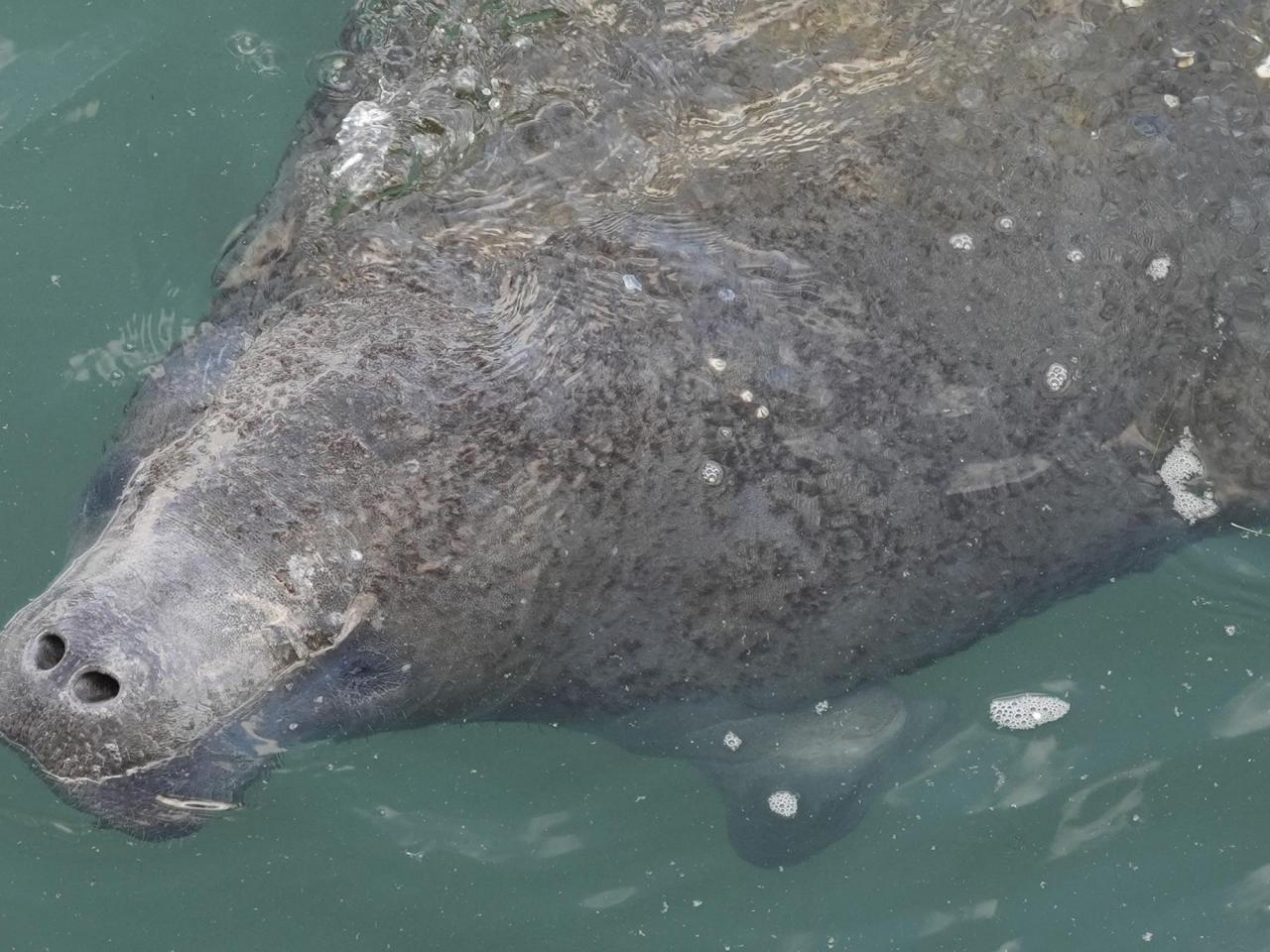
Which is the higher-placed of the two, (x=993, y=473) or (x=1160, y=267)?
(x=1160, y=267)

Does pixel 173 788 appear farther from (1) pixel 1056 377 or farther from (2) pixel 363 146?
(1) pixel 1056 377

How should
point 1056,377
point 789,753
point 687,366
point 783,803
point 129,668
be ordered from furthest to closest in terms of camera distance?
point 783,803 → point 789,753 → point 1056,377 → point 687,366 → point 129,668

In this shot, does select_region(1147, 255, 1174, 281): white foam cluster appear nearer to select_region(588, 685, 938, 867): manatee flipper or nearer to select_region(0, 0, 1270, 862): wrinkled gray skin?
select_region(0, 0, 1270, 862): wrinkled gray skin

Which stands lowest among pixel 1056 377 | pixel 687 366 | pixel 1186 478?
pixel 1186 478

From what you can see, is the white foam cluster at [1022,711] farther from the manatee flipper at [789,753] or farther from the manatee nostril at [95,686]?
the manatee nostril at [95,686]

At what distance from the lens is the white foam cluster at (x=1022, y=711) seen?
6.30 metres

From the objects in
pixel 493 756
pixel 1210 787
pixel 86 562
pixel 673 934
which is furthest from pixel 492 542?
pixel 1210 787

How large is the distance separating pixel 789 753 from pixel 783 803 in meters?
0.33

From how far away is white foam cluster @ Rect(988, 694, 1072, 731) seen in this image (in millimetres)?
6297

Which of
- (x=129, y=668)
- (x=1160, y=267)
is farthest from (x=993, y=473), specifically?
(x=129, y=668)

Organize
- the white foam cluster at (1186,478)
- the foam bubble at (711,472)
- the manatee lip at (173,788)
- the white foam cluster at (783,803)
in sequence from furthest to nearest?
the white foam cluster at (783,803) → the white foam cluster at (1186,478) → the foam bubble at (711,472) → the manatee lip at (173,788)

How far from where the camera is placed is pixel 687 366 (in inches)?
181

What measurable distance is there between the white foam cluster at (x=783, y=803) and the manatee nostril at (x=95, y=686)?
296 centimetres

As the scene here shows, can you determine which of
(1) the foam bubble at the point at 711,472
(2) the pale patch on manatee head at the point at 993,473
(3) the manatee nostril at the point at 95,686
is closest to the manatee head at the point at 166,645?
(3) the manatee nostril at the point at 95,686
